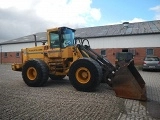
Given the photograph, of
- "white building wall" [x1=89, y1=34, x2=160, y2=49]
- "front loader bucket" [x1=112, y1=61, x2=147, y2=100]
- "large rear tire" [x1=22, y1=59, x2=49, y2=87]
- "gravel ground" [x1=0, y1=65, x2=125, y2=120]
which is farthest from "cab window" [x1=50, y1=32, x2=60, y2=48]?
"white building wall" [x1=89, y1=34, x2=160, y2=49]

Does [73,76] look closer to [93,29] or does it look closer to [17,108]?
[17,108]

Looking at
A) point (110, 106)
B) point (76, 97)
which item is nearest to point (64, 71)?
point (76, 97)

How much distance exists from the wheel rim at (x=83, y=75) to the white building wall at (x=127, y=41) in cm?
1857

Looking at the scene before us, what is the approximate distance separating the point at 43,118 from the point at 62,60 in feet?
16.7

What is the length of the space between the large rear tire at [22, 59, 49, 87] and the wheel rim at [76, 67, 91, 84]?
197 cm

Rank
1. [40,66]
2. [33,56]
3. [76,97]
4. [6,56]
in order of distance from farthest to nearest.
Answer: [6,56], [33,56], [40,66], [76,97]

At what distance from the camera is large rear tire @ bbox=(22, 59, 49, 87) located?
9812mm

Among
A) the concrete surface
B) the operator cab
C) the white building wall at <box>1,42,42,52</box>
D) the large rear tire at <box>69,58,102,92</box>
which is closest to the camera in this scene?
the concrete surface

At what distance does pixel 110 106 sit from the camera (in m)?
6.39

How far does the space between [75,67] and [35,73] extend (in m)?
2.42

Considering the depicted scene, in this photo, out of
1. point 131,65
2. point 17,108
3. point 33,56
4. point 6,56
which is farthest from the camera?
point 6,56

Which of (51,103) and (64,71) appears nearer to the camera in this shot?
(51,103)

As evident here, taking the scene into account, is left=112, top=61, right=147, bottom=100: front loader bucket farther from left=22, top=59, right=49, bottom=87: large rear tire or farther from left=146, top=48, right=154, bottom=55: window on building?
left=146, top=48, right=154, bottom=55: window on building

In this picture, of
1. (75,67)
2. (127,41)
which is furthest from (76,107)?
(127,41)
